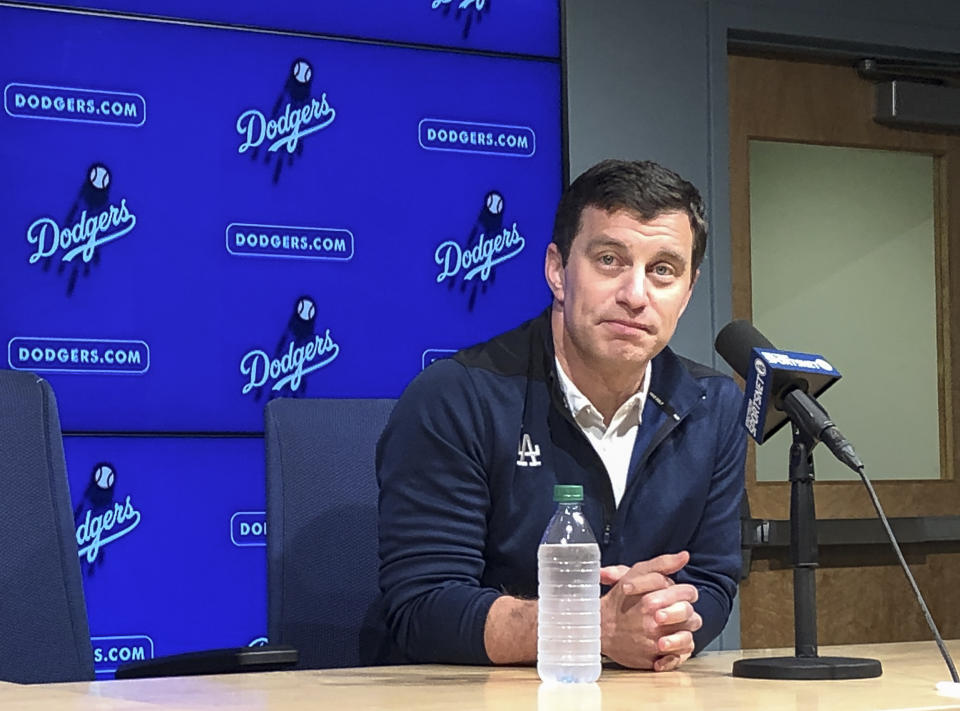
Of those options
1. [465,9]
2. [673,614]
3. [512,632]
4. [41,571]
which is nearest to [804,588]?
[673,614]

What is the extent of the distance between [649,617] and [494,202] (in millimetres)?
2342

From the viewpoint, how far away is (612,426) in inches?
86.5

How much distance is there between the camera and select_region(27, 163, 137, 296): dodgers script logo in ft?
11.5

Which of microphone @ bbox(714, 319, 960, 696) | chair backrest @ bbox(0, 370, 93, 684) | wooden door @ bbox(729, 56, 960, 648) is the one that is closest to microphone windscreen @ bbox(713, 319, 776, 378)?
microphone @ bbox(714, 319, 960, 696)

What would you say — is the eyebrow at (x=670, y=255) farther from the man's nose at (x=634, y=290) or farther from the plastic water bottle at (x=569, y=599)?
the plastic water bottle at (x=569, y=599)

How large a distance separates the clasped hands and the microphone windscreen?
9.3 inches

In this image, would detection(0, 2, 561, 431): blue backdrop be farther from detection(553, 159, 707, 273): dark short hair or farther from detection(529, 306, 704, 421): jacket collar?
detection(553, 159, 707, 273): dark short hair

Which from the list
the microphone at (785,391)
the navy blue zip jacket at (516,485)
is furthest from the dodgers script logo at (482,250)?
the microphone at (785,391)

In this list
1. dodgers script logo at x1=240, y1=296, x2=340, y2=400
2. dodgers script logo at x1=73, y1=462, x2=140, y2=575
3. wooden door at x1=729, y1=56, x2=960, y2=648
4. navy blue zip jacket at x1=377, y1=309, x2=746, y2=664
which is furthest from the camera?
wooden door at x1=729, y1=56, x2=960, y2=648

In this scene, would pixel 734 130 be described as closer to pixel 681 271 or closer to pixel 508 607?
pixel 681 271

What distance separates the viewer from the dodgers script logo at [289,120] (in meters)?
3.74

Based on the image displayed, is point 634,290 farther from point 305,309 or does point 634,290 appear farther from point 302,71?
point 302,71

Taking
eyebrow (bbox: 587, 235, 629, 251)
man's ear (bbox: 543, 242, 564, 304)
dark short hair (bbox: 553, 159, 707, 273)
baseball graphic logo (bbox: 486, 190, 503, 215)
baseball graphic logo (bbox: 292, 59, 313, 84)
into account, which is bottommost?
man's ear (bbox: 543, 242, 564, 304)

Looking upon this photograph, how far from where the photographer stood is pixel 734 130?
435 cm
